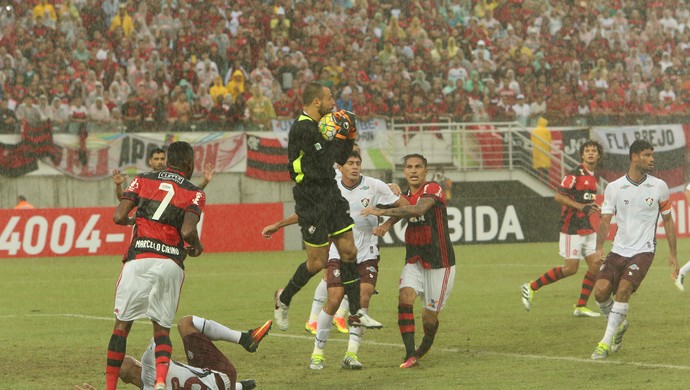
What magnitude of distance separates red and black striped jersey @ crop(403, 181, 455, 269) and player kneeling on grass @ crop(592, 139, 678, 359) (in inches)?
72.2

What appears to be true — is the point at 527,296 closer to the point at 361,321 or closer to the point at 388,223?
the point at 388,223

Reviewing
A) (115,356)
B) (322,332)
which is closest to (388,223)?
(322,332)

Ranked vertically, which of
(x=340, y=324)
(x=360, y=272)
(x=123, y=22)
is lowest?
(x=340, y=324)

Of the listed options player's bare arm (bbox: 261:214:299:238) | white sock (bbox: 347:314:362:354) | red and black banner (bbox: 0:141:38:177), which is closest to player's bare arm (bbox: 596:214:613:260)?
white sock (bbox: 347:314:362:354)

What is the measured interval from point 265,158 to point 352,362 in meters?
18.9

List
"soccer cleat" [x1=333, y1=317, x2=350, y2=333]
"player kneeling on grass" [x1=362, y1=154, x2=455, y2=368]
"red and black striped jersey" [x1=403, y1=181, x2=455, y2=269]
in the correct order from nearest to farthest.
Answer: "player kneeling on grass" [x1=362, y1=154, x2=455, y2=368] < "red and black striped jersey" [x1=403, y1=181, x2=455, y2=269] < "soccer cleat" [x1=333, y1=317, x2=350, y2=333]

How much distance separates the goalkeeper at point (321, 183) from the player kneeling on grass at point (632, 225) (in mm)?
2968

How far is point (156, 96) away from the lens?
1167 inches

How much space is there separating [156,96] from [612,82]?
13746mm

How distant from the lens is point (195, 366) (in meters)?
8.91

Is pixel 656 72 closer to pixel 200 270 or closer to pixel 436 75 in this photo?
pixel 436 75

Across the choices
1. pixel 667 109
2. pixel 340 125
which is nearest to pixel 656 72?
pixel 667 109

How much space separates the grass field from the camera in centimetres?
1048

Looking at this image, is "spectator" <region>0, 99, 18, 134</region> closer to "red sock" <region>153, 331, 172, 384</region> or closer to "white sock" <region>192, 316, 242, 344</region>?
"white sock" <region>192, 316, 242, 344</region>
